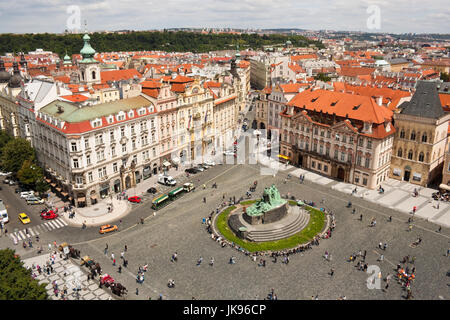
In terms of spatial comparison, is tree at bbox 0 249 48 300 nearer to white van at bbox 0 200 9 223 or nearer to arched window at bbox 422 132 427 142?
white van at bbox 0 200 9 223

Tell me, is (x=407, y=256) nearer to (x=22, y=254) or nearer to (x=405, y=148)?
(x=405, y=148)

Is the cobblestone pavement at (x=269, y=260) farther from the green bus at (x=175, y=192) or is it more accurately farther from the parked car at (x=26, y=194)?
the parked car at (x=26, y=194)

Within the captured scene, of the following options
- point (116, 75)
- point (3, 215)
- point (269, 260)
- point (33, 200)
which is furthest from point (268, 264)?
point (116, 75)

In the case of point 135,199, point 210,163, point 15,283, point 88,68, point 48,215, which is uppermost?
point 88,68

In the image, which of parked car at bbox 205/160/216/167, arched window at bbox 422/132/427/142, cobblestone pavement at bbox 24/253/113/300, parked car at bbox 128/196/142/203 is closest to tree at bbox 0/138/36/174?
parked car at bbox 128/196/142/203

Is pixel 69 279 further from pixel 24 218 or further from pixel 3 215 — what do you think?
Result: pixel 3 215
